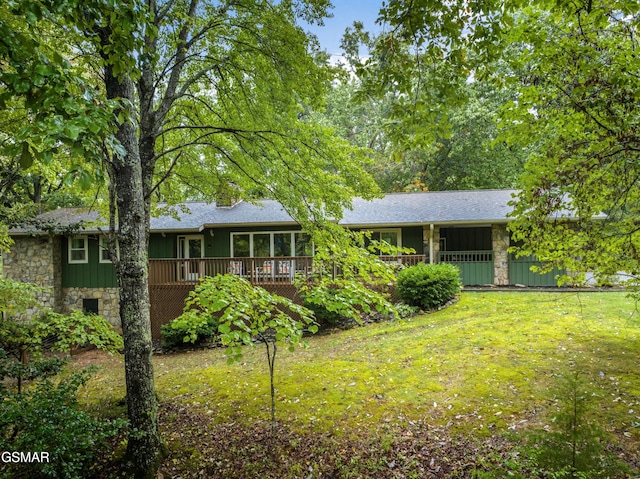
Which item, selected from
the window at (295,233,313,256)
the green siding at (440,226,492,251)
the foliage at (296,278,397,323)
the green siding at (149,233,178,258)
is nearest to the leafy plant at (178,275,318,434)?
the foliage at (296,278,397,323)

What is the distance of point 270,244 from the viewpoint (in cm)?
1435

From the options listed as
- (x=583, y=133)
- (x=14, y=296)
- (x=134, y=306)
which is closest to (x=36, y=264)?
(x=14, y=296)

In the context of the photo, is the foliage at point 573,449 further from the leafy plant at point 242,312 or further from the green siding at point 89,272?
the green siding at point 89,272

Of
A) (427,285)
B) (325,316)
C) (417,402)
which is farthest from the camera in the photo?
(427,285)

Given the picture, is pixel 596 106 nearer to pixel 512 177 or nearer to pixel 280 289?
pixel 280 289

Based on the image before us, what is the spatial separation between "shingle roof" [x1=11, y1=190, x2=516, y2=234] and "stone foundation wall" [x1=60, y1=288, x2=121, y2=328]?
2.70 meters

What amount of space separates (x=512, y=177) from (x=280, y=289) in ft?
54.9

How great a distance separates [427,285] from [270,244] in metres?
6.61

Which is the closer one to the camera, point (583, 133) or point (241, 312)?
point (241, 312)

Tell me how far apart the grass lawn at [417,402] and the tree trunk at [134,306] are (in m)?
0.46

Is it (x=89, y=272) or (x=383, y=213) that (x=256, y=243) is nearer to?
(x=383, y=213)

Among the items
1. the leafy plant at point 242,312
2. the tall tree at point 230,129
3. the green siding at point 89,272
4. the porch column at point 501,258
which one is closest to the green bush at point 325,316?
the tall tree at point 230,129

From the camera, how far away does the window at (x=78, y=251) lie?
14250 mm

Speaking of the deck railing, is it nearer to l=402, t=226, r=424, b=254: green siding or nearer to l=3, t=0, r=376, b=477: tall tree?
l=402, t=226, r=424, b=254: green siding
